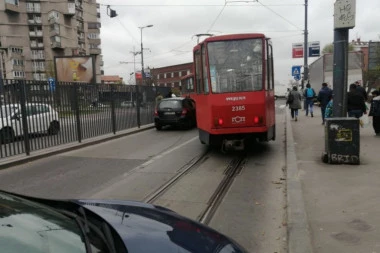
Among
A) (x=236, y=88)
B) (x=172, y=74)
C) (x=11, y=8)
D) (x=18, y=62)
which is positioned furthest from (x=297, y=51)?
(x=172, y=74)

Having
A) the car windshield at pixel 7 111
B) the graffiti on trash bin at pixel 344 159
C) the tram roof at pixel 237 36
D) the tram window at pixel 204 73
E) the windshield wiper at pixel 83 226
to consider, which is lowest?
the graffiti on trash bin at pixel 344 159

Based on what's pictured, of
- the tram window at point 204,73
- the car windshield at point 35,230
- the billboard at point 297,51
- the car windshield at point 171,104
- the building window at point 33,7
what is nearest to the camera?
the car windshield at point 35,230

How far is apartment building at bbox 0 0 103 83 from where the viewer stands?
77.4 metres

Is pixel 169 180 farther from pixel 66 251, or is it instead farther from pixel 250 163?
pixel 66 251

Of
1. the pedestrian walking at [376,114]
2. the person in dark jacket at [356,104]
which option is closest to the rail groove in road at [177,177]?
the person in dark jacket at [356,104]

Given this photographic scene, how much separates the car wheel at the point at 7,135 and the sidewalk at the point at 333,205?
22.6 ft

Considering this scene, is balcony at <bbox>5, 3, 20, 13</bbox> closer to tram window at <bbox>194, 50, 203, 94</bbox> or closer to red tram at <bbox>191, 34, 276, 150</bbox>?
tram window at <bbox>194, 50, 203, 94</bbox>

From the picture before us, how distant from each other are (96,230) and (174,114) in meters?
15.4

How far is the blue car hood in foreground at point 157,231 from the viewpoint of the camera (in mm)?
2182

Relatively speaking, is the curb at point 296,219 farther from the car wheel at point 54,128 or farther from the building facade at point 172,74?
the building facade at point 172,74

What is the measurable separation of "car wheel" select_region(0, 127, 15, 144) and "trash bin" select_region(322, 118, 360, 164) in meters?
7.63

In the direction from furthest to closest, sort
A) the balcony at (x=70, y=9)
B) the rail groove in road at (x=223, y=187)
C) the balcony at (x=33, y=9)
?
the balcony at (x=33, y=9) → the balcony at (x=70, y=9) → the rail groove in road at (x=223, y=187)

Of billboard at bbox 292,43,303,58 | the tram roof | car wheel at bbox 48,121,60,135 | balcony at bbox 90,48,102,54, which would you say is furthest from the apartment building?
the tram roof

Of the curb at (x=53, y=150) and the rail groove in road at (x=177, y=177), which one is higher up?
the curb at (x=53, y=150)
